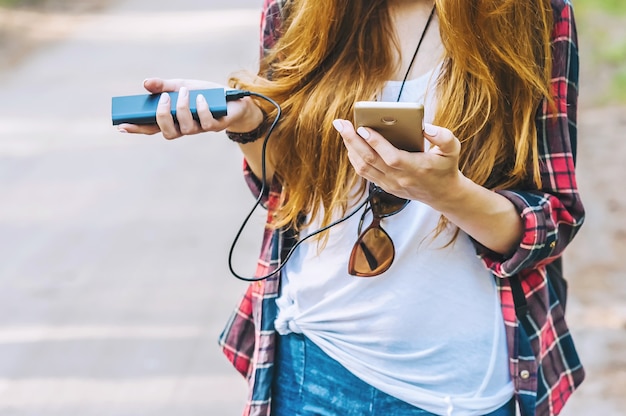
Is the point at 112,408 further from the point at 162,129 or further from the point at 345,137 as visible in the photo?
the point at 345,137

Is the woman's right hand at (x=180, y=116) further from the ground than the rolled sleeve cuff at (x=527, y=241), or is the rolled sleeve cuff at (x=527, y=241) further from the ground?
the woman's right hand at (x=180, y=116)

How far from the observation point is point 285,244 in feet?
4.82

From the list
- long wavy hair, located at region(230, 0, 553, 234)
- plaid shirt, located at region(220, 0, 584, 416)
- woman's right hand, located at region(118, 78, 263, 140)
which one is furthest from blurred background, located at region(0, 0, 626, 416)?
plaid shirt, located at region(220, 0, 584, 416)

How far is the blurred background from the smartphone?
67 centimetres

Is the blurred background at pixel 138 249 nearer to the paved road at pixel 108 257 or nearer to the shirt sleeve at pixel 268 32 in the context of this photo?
the paved road at pixel 108 257

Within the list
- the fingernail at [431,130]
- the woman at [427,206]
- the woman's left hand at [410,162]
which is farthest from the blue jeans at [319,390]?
the fingernail at [431,130]

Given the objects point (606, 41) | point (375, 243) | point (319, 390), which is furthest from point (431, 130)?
point (606, 41)

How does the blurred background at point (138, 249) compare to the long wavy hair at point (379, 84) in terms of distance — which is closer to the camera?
the long wavy hair at point (379, 84)

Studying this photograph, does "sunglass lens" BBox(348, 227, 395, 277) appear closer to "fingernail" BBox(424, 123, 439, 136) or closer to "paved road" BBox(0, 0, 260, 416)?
"fingernail" BBox(424, 123, 439, 136)

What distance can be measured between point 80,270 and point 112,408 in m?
1.04

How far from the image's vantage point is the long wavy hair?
4.21 ft

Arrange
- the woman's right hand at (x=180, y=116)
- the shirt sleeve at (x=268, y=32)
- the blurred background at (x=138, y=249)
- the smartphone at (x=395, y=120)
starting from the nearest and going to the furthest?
1. the smartphone at (x=395, y=120)
2. the woman's right hand at (x=180, y=116)
3. the shirt sleeve at (x=268, y=32)
4. the blurred background at (x=138, y=249)

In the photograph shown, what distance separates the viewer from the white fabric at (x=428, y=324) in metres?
1.30

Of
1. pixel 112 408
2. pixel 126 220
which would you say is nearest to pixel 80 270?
pixel 126 220
